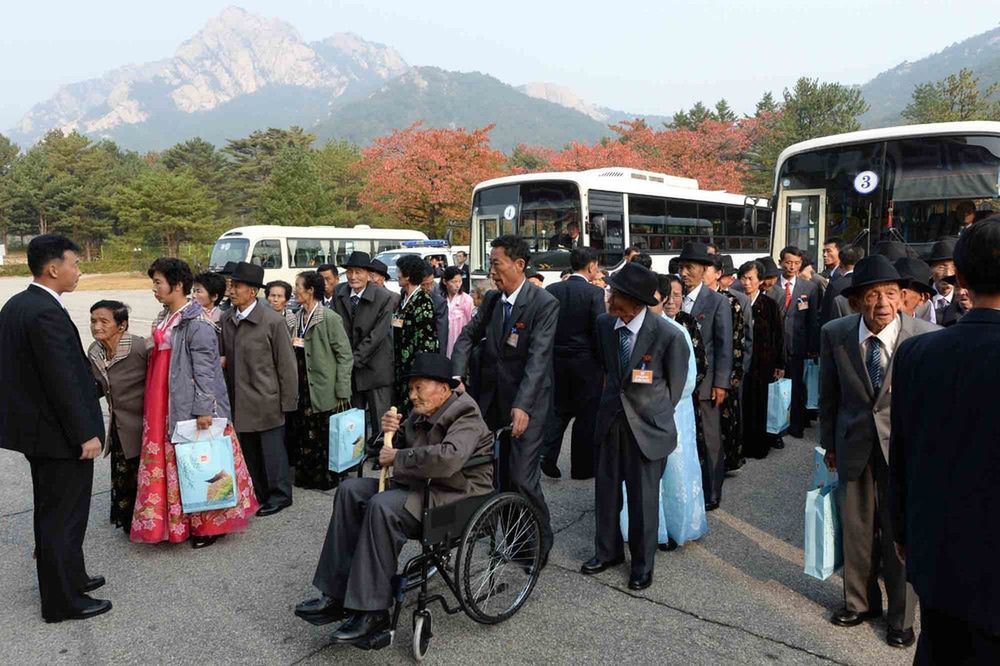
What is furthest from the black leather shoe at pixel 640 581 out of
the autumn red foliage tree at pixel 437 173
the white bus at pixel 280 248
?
the autumn red foliage tree at pixel 437 173

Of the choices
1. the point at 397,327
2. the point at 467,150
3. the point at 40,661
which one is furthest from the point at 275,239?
the point at 40,661

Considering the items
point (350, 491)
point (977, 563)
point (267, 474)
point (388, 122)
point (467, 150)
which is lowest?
point (267, 474)

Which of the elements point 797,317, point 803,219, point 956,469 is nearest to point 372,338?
point 797,317

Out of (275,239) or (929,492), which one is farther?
(275,239)

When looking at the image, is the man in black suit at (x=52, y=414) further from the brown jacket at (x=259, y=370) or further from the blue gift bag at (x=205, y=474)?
the brown jacket at (x=259, y=370)

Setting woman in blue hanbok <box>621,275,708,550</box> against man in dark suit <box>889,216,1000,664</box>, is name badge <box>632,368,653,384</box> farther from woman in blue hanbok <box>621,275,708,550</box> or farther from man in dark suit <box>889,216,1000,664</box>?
man in dark suit <box>889,216,1000,664</box>

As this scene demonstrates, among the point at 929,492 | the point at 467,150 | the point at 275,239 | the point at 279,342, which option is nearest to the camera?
the point at 929,492

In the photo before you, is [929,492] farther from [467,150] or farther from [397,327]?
[467,150]

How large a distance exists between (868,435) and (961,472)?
1500 mm

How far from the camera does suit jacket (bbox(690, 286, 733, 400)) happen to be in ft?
16.3

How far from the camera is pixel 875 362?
130 inches

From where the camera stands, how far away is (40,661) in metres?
3.21

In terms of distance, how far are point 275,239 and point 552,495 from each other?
1688cm

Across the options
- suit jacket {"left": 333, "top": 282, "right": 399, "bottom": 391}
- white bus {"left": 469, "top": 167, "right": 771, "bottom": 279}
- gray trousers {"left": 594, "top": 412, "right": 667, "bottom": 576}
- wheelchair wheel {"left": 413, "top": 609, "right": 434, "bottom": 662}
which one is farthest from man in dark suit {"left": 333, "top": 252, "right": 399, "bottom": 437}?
white bus {"left": 469, "top": 167, "right": 771, "bottom": 279}
